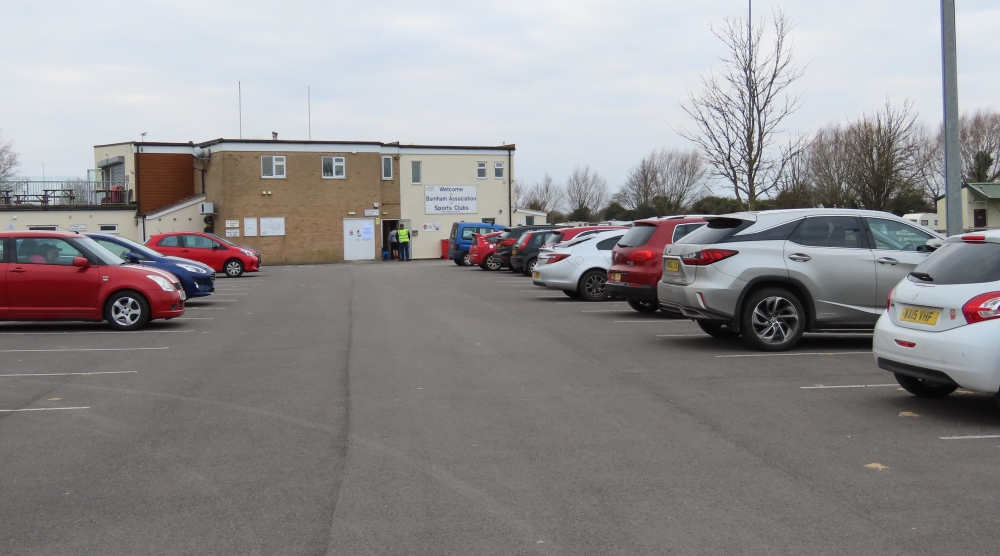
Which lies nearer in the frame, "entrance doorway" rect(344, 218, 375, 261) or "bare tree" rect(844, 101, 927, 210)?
"bare tree" rect(844, 101, 927, 210)

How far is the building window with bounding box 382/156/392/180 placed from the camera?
52281 millimetres

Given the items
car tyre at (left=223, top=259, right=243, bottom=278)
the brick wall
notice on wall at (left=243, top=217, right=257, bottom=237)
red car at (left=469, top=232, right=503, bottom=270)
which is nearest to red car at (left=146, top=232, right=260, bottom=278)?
car tyre at (left=223, top=259, right=243, bottom=278)

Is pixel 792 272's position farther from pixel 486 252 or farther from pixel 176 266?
pixel 486 252

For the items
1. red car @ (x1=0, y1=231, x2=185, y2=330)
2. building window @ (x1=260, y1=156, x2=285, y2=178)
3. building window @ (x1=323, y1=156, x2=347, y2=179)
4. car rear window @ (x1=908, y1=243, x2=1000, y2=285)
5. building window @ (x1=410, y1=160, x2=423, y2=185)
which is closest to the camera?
car rear window @ (x1=908, y1=243, x2=1000, y2=285)

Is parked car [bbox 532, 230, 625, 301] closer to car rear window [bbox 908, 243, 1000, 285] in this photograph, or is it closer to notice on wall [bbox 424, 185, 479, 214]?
car rear window [bbox 908, 243, 1000, 285]

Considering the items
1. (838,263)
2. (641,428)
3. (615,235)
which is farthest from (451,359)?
(615,235)

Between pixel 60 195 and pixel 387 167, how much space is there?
18.1 meters

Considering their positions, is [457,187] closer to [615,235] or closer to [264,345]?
[615,235]

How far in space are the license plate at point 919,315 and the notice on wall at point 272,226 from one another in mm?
43943

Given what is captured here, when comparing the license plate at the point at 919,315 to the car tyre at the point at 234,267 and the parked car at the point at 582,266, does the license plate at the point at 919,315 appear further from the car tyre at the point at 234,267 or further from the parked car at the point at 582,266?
the car tyre at the point at 234,267

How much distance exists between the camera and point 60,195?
51.0m

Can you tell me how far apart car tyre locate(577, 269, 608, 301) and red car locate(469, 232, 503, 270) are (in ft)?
45.8

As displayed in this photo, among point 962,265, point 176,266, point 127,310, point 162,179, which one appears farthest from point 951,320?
point 162,179

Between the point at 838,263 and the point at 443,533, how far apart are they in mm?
8321
